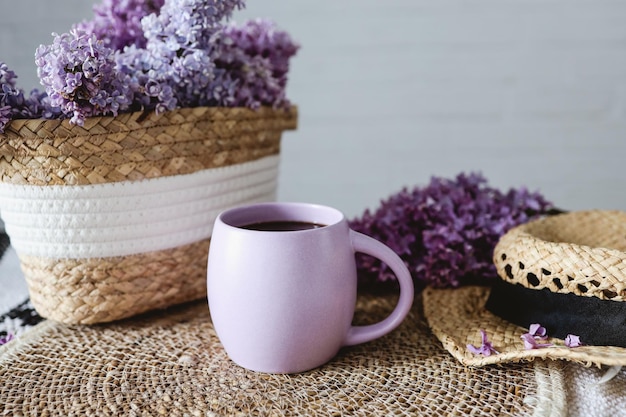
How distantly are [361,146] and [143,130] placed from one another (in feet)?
2.76

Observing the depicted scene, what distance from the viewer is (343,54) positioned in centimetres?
135

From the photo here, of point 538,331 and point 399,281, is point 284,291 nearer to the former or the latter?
point 399,281

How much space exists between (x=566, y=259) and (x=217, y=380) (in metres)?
0.36

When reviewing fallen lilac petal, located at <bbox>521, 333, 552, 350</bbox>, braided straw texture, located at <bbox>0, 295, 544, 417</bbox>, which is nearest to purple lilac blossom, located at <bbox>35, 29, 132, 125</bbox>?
braided straw texture, located at <bbox>0, 295, 544, 417</bbox>

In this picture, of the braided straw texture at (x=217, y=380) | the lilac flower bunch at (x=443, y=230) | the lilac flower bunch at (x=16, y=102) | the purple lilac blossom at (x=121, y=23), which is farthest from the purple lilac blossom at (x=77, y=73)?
the lilac flower bunch at (x=443, y=230)

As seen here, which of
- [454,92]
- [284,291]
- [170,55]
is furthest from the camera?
[454,92]

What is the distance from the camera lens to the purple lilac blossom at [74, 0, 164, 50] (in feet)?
2.26

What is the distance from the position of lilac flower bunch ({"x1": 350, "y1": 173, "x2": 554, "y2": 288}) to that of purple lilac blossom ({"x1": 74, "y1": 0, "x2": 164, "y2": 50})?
0.37 m

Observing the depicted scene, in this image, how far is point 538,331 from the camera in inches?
22.9

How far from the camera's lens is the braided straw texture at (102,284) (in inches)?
25.1

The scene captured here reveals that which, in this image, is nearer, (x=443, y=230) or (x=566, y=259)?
(x=566, y=259)

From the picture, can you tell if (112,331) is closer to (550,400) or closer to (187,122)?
(187,122)

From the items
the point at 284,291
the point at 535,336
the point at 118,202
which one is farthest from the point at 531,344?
the point at 118,202

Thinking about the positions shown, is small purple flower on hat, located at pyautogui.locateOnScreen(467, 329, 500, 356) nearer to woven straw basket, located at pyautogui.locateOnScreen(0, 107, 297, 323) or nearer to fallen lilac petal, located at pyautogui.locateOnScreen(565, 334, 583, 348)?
fallen lilac petal, located at pyautogui.locateOnScreen(565, 334, 583, 348)
